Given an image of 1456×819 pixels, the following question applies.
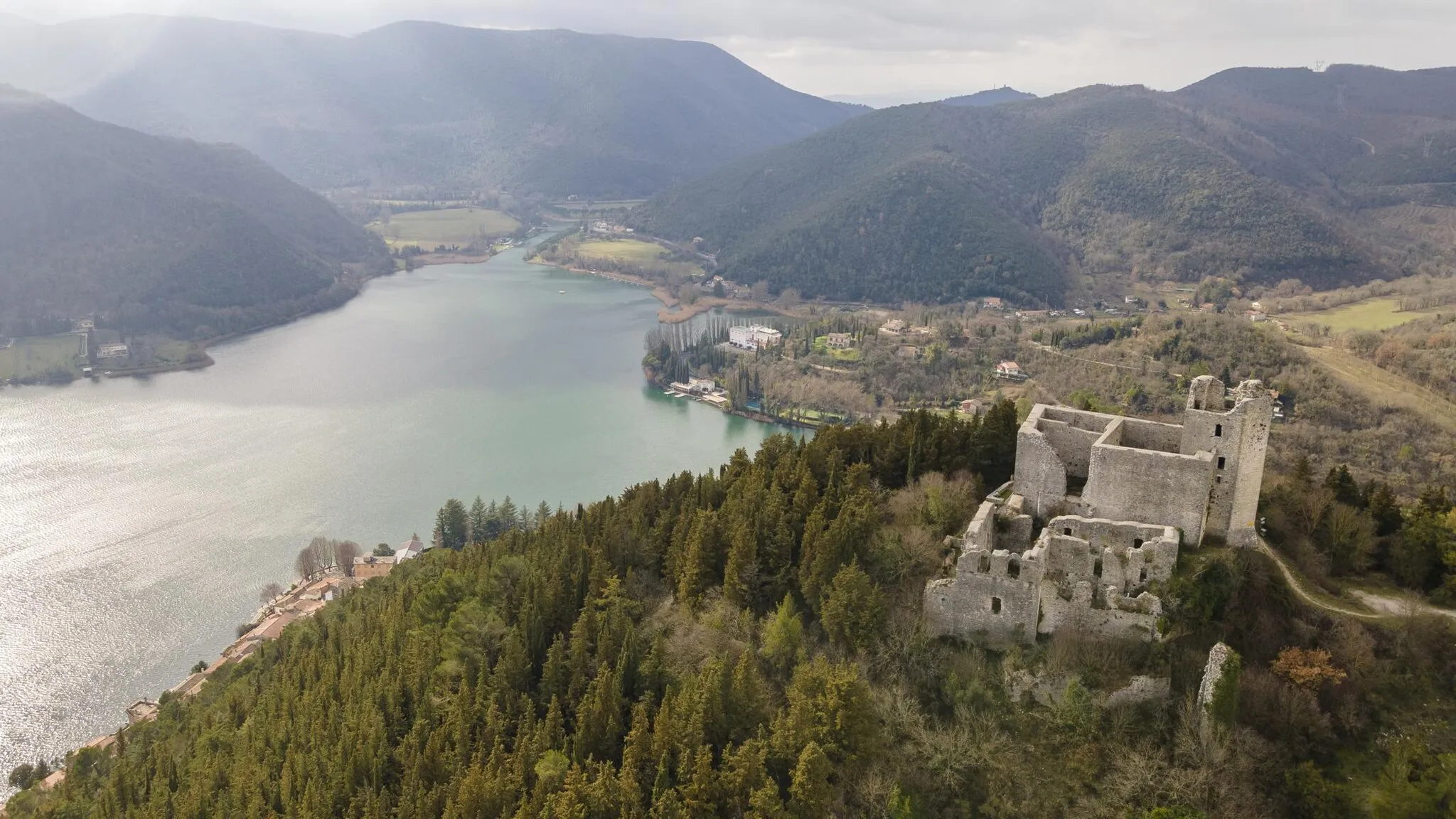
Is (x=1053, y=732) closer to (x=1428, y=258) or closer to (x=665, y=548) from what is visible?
(x=665, y=548)

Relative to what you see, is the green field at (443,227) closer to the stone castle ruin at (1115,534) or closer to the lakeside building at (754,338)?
the lakeside building at (754,338)

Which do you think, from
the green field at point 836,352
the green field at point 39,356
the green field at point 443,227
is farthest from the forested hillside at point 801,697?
the green field at point 443,227

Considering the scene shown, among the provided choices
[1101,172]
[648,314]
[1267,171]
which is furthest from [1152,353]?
[1267,171]

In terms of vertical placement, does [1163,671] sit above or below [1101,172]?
below

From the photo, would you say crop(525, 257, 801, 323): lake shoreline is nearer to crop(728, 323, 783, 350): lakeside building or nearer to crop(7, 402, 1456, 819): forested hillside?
crop(728, 323, 783, 350): lakeside building

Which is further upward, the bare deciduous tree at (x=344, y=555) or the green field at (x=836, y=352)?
the green field at (x=836, y=352)

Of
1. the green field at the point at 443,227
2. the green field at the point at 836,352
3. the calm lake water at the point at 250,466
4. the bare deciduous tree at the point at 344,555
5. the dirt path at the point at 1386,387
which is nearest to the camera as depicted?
the calm lake water at the point at 250,466

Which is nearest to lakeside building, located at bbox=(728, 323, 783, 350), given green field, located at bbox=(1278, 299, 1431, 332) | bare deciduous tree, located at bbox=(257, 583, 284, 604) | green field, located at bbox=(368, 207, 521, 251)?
green field, located at bbox=(1278, 299, 1431, 332)
